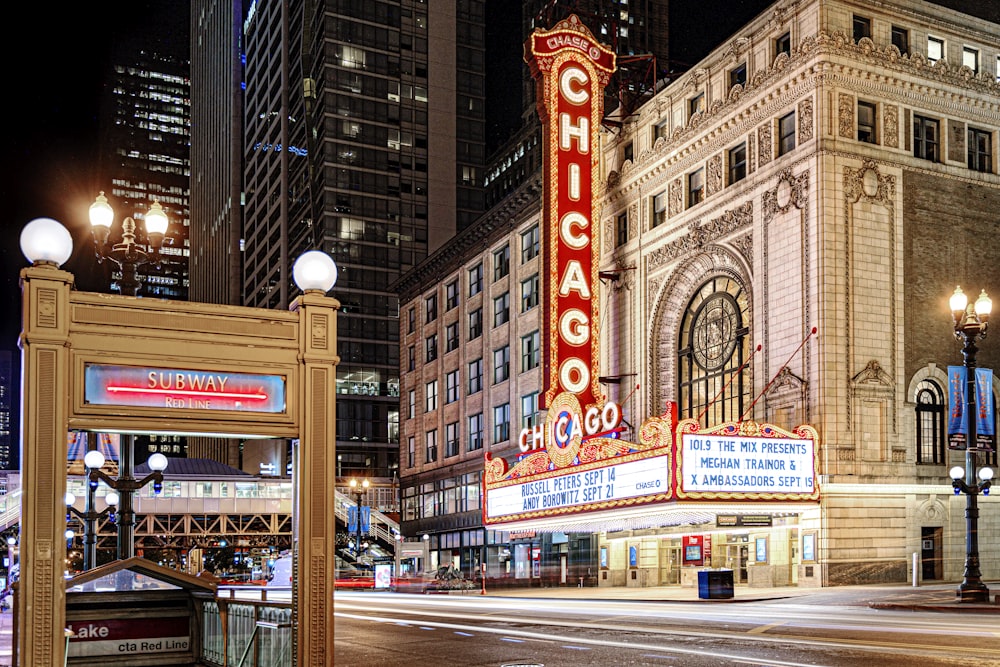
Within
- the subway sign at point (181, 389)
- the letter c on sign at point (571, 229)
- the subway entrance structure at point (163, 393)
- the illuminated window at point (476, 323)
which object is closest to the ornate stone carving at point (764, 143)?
the letter c on sign at point (571, 229)

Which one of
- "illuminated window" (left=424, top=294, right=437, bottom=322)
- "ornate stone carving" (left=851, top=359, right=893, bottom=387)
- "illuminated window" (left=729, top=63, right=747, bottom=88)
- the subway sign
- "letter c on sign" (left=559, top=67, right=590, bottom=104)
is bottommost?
the subway sign

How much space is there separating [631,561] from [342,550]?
54.2 m

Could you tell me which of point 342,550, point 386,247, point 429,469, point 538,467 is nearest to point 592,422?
point 538,467

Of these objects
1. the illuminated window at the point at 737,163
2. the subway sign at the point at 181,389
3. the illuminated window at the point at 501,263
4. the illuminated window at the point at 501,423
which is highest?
the illuminated window at the point at 737,163

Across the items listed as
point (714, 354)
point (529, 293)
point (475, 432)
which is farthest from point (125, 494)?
point (475, 432)

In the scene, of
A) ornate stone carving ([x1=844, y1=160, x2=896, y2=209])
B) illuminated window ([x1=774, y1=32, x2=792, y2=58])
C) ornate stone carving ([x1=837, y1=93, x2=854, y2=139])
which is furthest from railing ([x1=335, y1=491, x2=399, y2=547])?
ornate stone carving ([x1=837, y1=93, x2=854, y2=139])

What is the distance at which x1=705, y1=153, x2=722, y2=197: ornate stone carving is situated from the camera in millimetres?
45312

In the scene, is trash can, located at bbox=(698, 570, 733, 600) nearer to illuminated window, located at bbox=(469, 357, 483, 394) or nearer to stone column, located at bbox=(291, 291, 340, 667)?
stone column, located at bbox=(291, 291, 340, 667)

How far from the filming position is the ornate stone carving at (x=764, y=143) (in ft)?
138

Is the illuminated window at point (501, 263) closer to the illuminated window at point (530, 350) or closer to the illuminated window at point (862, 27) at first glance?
the illuminated window at point (530, 350)

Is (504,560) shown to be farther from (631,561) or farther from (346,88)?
(346,88)

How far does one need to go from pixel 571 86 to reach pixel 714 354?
13.8m

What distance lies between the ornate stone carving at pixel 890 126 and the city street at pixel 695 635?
16727 mm

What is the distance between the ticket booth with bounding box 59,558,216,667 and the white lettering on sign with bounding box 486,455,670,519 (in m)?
25.3
